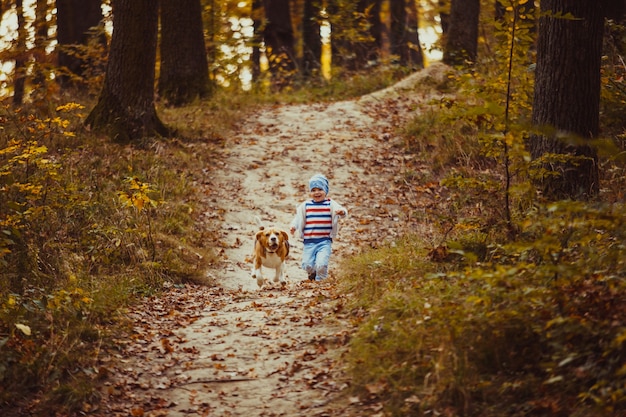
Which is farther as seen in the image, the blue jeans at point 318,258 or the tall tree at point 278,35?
the tall tree at point 278,35

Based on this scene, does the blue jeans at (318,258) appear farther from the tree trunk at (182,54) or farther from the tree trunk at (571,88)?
the tree trunk at (182,54)

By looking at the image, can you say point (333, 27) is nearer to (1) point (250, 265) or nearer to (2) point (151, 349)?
(1) point (250, 265)

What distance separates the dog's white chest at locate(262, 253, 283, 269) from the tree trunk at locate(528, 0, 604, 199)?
142 inches

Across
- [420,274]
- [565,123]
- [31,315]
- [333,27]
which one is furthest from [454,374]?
[333,27]

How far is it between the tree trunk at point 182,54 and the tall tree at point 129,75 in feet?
10.8

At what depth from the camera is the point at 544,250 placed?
5359mm

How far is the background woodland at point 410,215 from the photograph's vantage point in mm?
5098

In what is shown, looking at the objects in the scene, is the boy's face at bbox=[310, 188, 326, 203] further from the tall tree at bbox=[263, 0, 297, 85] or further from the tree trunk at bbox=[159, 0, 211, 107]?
the tall tree at bbox=[263, 0, 297, 85]

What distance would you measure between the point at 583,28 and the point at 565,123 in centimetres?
114

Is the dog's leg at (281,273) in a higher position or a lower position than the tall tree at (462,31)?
lower

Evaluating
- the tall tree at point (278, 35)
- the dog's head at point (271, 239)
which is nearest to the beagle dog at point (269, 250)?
the dog's head at point (271, 239)

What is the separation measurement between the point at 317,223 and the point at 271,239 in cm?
88

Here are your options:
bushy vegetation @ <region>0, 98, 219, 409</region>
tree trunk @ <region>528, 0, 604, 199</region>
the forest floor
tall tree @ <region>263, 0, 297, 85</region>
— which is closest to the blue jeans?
the forest floor

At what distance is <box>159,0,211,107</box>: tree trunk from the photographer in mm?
17266
